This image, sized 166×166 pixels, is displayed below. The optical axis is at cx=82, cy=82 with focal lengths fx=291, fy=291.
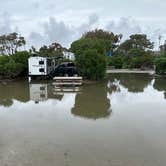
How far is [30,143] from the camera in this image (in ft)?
24.1

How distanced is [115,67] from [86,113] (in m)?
30.7

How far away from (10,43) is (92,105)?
32.1 meters

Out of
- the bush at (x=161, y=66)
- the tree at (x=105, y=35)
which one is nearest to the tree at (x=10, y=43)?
the tree at (x=105, y=35)

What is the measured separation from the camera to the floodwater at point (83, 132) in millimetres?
6266

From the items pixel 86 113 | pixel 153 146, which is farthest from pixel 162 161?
pixel 86 113

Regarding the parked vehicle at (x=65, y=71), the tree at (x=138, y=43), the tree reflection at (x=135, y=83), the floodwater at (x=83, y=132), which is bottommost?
the floodwater at (x=83, y=132)

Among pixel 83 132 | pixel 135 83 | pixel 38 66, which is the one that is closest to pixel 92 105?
pixel 83 132

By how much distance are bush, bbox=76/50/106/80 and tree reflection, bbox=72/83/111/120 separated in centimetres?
563

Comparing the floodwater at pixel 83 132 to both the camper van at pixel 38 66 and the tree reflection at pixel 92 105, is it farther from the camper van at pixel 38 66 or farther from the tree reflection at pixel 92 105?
the camper van at pixel 38 66

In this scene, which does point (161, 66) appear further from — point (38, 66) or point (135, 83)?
point (38, 66)

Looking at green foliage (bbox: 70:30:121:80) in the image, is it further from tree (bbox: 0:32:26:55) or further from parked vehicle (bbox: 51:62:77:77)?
tree (bbox: 0:32:26:55)

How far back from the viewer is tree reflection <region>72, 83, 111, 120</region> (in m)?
11.1

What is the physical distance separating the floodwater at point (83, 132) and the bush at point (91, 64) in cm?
772

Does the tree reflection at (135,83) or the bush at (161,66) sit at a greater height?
the bush at (161,66)
